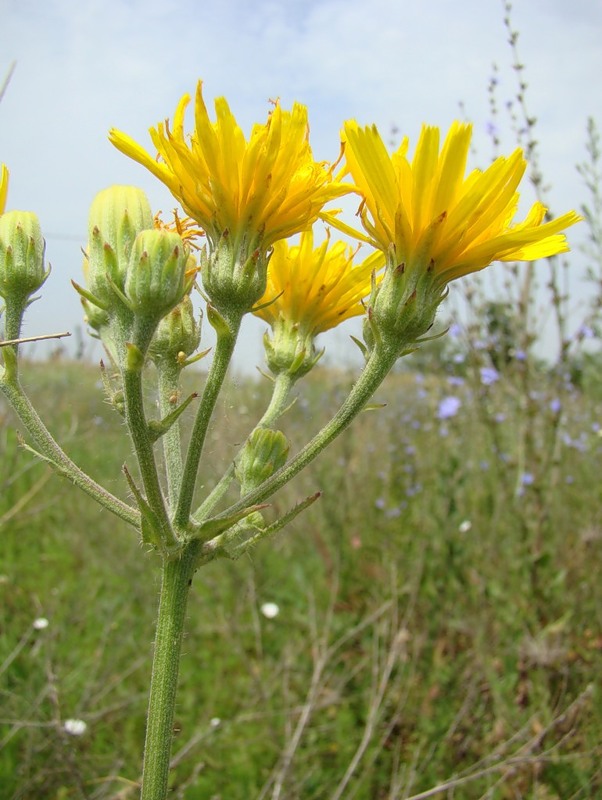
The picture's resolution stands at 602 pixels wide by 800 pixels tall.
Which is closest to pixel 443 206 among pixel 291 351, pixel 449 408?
pixel 291 351

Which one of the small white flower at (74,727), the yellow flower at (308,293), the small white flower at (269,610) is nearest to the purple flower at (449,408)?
the small white flower at (269,610)

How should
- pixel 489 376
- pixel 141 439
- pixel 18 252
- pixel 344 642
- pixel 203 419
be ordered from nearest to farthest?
1. pixel 141 439
2. pixel 203 419
3. pixel 18 252
4. pixel 344 642
5. pixel 489 376

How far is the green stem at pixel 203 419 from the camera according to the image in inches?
49.8

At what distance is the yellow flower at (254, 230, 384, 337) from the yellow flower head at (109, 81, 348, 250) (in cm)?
21

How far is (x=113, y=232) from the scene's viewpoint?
1360mm

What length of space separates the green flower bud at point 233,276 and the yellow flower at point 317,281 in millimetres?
258

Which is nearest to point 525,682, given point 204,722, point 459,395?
point 204,722

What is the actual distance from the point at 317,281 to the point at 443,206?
0.42 m

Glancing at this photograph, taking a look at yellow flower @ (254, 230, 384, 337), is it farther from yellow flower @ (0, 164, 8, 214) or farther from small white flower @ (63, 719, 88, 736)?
small white flower @ (63, 719, 88, 736)

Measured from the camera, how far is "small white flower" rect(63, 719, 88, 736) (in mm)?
2764

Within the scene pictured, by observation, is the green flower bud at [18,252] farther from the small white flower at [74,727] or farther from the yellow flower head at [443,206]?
the small white flower at [74,727]

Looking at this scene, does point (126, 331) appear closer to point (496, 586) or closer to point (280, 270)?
point (280, 270)

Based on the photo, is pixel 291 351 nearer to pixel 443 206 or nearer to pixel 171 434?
pixel 171 434

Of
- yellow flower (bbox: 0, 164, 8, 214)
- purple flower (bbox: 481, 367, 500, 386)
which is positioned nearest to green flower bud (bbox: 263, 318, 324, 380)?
yellow flower (bbox: 0, 164, 8, 214)
